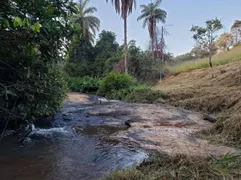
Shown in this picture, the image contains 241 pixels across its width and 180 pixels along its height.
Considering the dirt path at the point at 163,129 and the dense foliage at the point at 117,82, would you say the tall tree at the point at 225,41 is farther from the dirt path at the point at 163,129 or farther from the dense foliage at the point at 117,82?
the dirt path at the point at 163,129

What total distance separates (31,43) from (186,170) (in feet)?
8.63

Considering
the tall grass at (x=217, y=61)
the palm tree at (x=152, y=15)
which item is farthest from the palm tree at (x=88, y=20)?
the tall grass at (x=217, y=61)

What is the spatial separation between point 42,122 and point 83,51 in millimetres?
23430

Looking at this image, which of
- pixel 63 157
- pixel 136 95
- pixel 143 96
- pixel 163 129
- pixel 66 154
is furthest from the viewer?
pixel 136 95

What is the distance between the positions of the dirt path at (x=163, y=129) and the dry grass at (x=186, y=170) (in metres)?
0.67

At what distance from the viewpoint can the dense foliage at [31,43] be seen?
2828 mm

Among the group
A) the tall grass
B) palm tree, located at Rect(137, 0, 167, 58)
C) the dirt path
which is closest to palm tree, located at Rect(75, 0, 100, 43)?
palm tree, located at Rect(137, 0, 167, 58)

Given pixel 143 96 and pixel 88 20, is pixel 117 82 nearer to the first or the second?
pixel 143 96

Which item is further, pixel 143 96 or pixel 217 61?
pixel 217 61

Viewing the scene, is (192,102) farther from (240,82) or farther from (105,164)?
(105,164)

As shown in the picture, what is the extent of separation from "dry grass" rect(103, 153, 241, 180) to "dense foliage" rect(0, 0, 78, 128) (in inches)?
76.2

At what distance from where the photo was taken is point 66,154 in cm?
412

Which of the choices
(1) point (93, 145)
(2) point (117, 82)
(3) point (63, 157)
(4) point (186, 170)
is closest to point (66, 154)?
(3) point (63, 157)

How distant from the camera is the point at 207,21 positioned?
52.4 ft
